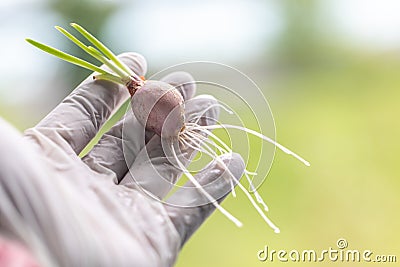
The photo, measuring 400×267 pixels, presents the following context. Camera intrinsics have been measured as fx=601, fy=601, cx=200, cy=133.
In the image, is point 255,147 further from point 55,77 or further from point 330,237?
point 55,77

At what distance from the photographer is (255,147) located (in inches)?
29.2

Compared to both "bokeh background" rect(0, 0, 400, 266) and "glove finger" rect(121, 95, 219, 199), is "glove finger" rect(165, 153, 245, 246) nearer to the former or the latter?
"glove finger" rect(121, 95, 219, 199)

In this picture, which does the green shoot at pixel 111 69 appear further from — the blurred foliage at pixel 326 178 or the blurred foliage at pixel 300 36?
the blurred foliage at pixel 300 36

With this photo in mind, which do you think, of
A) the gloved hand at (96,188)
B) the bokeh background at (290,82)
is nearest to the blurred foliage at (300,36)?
the bokeh background at (290,82)

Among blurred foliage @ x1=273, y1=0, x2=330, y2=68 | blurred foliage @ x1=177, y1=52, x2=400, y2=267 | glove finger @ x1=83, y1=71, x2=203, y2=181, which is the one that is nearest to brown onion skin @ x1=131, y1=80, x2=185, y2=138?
glove finger @ x1=83, y1=71, x2=203, y2=181

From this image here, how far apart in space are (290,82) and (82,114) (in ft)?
5.00

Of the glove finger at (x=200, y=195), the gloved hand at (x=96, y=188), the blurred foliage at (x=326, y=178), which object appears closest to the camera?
the gloved hand at (x=96, y=188)

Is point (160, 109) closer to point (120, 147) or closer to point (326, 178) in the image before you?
point (120, 147)

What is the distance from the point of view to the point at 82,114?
2.41ft

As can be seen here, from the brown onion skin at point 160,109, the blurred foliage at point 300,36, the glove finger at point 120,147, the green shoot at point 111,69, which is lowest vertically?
the blurred foliage at point 300,36

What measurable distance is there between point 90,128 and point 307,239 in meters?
0.91

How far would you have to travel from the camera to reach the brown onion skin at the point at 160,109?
2.37 feet

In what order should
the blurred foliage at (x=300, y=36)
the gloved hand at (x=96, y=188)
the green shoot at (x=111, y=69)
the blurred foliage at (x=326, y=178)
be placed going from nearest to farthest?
the gloved hand at (x=96, y=188) → the green shoot at (x=111, y=69) → the blurred foliage at (x=326, y=178) → the blurred foliage at (x=300, y=36)

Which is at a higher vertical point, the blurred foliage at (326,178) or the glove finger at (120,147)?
the glove finger at (120,147)
